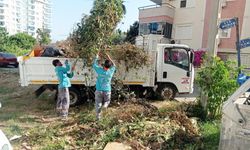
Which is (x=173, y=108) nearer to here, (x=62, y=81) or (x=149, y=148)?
(x=149, y=148)

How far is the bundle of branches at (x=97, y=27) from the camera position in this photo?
680 cm

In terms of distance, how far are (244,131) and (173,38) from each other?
59.6 feet

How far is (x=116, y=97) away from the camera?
7.86 m

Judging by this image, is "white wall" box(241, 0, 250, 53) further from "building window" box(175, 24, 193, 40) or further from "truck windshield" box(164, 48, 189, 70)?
"truck windshield" box(164, 48, 189, 70)

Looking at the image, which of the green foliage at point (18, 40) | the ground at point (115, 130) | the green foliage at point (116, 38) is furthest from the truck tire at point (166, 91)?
the green foliage at point (18, 40)

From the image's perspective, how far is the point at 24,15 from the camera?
92.2 m

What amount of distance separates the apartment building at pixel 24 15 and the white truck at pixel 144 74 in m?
70.7

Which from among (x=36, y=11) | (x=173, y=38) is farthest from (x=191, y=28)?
(x=36, y=11)

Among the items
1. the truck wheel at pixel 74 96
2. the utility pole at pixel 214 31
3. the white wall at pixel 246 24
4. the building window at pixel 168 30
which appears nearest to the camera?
the utility pole at pixel 214 31

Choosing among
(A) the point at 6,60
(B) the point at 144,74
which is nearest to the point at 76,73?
(B) the point at 144,74

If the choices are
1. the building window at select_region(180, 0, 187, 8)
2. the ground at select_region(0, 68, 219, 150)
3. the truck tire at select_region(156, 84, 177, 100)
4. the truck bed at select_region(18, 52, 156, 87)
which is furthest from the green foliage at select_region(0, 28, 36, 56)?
the ground at select_region(0, 68, 219, 150)

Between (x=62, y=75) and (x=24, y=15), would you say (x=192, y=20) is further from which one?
(x=24, y=15)

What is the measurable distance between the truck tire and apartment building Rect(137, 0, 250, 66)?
923cm

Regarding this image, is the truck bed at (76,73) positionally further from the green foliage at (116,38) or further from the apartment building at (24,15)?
the apartment building at (24,15)
